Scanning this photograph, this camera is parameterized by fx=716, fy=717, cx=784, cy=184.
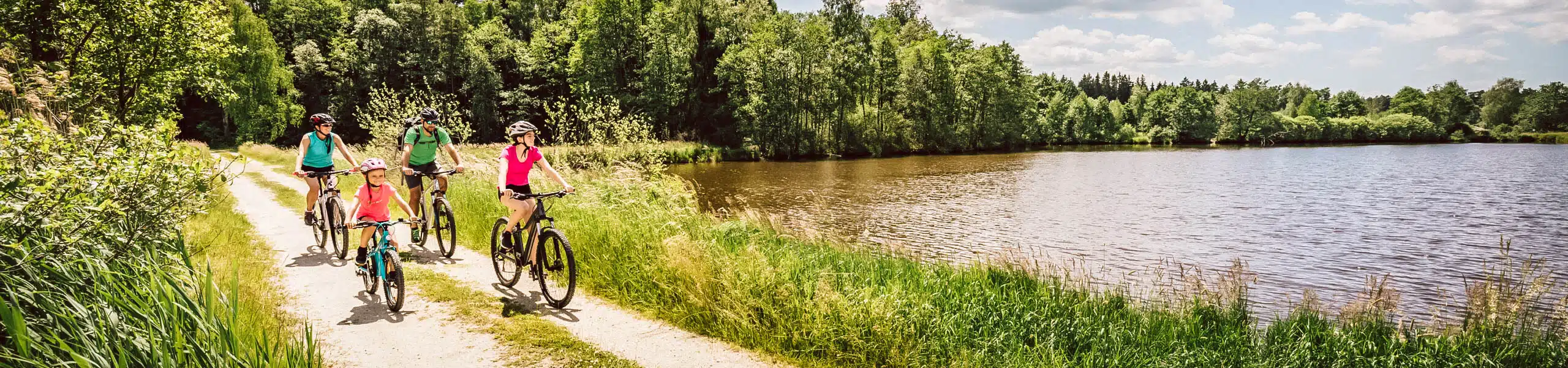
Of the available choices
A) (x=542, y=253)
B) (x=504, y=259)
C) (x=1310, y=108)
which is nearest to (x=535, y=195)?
(x=542, y=253)

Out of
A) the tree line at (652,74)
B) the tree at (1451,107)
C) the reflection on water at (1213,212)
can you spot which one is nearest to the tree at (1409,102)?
the tree at (1451,107)

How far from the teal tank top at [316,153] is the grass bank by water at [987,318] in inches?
124

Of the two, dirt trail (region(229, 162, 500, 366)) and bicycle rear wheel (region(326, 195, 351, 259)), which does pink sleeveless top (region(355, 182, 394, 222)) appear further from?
bicycle rear wheel (region(326, 195, 351, 259))

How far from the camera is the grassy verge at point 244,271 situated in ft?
15.7

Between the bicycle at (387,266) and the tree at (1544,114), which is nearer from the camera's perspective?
the bicycle at (387,266)

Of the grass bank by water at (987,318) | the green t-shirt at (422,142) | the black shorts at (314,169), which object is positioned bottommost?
the grass bank by water at (987,318)

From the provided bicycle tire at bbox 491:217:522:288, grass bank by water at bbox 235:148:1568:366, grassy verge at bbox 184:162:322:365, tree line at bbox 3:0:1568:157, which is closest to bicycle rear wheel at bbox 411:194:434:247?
grassy verge at bbox 184:162:322:365

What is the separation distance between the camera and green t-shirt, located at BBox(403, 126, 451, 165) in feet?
27.8

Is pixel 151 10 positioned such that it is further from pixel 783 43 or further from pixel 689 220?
pixel 783 43

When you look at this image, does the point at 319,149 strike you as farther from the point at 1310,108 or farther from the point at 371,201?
the point at 1310,108

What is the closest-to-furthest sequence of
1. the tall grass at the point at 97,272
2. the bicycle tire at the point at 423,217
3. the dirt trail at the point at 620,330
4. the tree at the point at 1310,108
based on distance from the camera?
the tall grass at the point at 97,272 → the dirt trail at the point at 620,330 → the bicycle tire at the point at 423,217 → the tree at the point at 1310,108

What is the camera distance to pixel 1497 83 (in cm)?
9806

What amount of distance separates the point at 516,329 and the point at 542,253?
943mm

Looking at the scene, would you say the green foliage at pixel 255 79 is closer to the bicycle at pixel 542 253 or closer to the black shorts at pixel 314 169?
the black shorts at pixel 314 169
